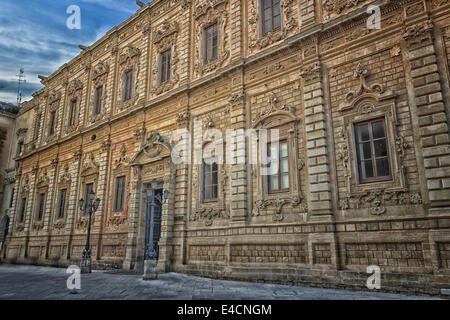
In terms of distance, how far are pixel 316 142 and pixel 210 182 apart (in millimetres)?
4337

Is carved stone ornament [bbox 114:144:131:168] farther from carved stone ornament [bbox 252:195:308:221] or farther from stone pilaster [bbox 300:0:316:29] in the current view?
stone pilaster [bbox 300:0:316:29]

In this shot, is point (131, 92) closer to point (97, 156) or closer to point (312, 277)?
point (97, 156)

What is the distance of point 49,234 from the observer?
64.6ft

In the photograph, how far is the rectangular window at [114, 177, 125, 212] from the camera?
15.9 meters

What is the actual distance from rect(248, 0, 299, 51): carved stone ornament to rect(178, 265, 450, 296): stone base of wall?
7415 mm

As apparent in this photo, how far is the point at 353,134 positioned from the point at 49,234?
17.9m

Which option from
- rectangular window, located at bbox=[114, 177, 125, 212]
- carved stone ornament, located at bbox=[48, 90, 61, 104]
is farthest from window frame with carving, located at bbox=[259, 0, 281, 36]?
carved stone ornament, located at bbox=[48, 90, 61, 104]

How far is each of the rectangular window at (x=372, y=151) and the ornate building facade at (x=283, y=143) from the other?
0.11ft

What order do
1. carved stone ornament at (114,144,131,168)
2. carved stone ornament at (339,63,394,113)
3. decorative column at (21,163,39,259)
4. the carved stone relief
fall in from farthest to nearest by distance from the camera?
decorative column at (21,163,39,259), carved stone ornament at (114,144,131,168), carved stone ornament at (339,63,394,113), the carved stone relief

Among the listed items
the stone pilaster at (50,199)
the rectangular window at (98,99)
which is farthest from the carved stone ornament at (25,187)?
the rectangular window at (98,99)

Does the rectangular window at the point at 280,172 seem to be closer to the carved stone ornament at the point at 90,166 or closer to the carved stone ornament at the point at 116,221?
the carved stone ornament at the point at 116,221

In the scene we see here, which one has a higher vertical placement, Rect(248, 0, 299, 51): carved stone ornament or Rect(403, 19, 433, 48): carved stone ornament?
Rect(248, 0, 299, 51): carved stone ornament

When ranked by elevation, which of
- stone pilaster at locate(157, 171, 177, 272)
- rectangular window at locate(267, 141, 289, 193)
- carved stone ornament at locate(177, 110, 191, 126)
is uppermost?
carved stone ornament at locate(177, 110, 191, 126)
